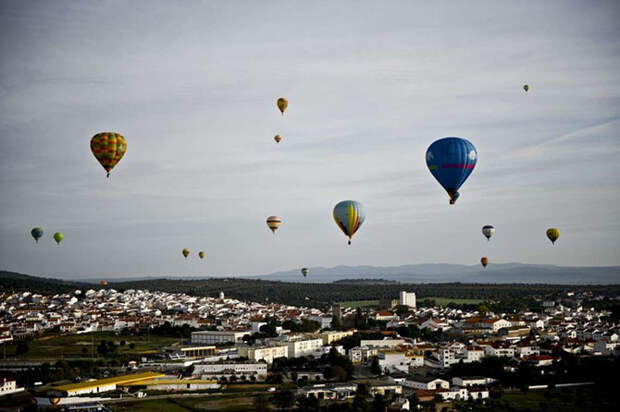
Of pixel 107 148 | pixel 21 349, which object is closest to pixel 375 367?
pixel 107 148

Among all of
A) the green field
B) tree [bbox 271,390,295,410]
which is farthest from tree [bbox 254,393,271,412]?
the green field

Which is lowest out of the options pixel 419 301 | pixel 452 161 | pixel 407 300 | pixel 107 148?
pixel 419 301

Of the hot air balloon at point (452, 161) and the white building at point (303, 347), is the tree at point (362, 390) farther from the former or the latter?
the white building at point (303, 347)

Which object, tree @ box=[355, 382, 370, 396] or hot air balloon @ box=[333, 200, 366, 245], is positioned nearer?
tree @ box=[355, 382, 370, 396]

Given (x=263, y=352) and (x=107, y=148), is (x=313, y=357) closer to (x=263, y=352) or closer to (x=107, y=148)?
(x=263, y=352)

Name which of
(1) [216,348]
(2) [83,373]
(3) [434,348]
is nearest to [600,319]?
(3) [434,348]

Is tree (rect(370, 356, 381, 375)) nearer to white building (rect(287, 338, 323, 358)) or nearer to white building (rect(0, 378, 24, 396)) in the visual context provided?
white building (rect(287, 338, 323, 358))
